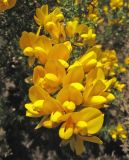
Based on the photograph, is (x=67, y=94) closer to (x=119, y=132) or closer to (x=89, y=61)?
(x=89, y=61)

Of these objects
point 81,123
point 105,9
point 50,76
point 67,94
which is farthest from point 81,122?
point 105,9

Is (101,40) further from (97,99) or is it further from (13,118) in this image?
(97,99)

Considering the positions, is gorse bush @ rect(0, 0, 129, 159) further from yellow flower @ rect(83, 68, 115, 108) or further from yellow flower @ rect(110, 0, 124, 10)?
yellow flower @ rect(110, 0, 124, 10)

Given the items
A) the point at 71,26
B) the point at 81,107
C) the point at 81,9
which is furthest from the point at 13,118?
the point at 81,107

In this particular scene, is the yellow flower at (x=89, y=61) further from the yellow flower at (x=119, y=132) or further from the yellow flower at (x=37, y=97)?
the yellow flower at (x=119, y=132)

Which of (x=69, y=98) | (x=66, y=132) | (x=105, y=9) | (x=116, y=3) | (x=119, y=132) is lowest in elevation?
(x=119, y=132)

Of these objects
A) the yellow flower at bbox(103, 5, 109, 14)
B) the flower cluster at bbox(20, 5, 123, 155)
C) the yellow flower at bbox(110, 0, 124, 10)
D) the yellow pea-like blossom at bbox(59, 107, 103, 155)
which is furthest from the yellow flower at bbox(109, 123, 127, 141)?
the yellow pea-like blossom at bbox(59, 107, 103, 155)

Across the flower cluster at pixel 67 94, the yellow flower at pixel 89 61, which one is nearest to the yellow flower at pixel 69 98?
the flower cluster at pixel 67 94

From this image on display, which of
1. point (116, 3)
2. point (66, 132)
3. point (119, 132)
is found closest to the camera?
point (66, 132)
